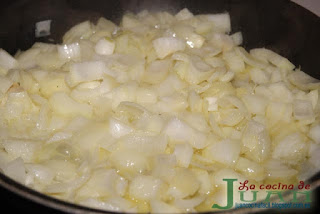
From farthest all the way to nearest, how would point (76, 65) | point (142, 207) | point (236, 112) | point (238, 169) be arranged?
point (76, 65), point (236, 112), point (238, 169), point (142, 207)

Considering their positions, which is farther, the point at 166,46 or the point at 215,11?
the point at 215,11

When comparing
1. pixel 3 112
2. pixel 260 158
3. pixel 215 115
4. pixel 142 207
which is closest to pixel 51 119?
pixel 3 112

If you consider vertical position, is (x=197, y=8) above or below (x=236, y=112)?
above

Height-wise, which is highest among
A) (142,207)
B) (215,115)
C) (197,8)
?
(197,8)

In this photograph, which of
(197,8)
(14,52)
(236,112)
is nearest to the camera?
(236,112)

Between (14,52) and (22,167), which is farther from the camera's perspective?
(14,52)

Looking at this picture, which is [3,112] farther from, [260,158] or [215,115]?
[260,158]
